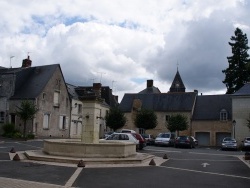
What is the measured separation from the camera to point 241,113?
44750 millimetres

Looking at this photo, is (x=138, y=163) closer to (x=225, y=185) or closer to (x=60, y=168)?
(x=60, y=168)

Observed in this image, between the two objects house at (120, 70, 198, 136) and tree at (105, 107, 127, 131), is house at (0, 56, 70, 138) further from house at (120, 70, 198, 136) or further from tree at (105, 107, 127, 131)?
house at (120, 70, 198, 136)

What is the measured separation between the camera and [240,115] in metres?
44.9

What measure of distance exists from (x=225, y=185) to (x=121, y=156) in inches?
259

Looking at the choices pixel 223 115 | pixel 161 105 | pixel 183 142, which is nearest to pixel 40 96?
pixel 183 142

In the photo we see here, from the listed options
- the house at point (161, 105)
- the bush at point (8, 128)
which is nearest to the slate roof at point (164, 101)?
the house at point (161, 105)

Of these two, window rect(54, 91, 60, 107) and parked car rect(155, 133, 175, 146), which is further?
window rect(54, 91, 60, 107)

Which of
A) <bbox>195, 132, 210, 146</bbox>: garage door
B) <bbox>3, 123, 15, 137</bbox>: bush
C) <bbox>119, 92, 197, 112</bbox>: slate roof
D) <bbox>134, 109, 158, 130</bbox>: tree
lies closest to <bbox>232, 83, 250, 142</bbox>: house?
<bbox>195, 132, 210, 146</bbox>: garage door

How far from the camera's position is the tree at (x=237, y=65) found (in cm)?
5616

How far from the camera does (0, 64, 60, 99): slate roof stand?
136 feet

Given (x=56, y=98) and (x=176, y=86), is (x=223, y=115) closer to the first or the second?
(x=176, y=86)

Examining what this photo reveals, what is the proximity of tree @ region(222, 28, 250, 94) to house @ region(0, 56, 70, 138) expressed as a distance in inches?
1051

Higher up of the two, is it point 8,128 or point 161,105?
point 161,105

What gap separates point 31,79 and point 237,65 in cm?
3232
